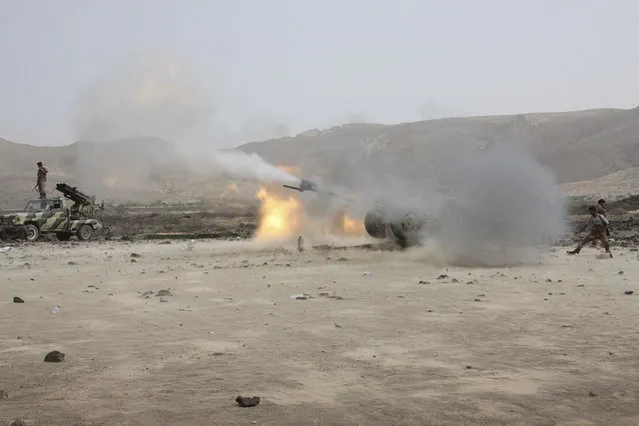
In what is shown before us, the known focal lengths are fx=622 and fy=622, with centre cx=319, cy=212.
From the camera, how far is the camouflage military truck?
2658 centimetres

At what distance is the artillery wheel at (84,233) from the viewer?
28.3m

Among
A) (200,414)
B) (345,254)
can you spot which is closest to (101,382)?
(200,414)

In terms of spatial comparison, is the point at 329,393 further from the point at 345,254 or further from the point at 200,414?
the point at 345,254

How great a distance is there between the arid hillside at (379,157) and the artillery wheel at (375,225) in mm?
1597

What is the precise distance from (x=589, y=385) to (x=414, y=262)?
10.8 meters

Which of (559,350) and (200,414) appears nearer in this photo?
(200,414)

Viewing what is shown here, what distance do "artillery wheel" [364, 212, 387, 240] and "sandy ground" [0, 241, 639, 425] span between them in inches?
212

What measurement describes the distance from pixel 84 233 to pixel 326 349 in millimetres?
23739

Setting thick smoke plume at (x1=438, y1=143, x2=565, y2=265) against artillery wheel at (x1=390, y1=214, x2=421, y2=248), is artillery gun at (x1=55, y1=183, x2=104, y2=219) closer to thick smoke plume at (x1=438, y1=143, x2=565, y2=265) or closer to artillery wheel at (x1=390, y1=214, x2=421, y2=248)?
artillery wheel at (x1=390, y1=214, x2=421, y2=248)

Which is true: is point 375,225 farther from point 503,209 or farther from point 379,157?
point 503,209

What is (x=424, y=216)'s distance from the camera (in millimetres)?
18188

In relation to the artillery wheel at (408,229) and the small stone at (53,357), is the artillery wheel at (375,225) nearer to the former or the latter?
the artillery wheel at (408,229)

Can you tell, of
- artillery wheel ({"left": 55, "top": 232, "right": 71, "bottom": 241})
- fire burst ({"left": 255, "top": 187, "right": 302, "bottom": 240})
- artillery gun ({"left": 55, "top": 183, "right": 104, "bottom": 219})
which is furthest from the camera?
artillery gun ({"left": 55, "top": 183, "right": 104, "bottom": 219})

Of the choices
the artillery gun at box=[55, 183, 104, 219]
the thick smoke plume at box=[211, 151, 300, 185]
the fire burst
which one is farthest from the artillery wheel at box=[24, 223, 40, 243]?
the fire burst
